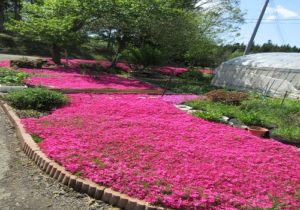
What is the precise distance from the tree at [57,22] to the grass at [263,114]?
39.8ft

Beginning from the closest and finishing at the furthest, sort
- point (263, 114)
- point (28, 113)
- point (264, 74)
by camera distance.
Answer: point (28, 113) < point (263, 114) < point (264, 74)

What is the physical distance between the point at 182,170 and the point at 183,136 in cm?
230

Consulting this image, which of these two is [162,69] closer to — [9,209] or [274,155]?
[274,155]

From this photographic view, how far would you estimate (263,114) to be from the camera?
41.0 feet

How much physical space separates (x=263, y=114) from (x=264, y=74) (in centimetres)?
907

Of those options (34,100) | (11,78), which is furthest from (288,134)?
(11,78)

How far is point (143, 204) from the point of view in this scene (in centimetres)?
503

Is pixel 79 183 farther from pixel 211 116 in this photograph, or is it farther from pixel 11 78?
pixel 11 78

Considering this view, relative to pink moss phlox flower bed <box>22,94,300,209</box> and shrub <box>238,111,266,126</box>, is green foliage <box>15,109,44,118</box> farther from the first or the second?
shrub <box>238,111,266,126</box>

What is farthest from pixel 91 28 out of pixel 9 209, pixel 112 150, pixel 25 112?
pixel 9 209

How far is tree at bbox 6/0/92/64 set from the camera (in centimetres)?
2230

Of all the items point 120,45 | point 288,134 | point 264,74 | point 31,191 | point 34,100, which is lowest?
point 31,191

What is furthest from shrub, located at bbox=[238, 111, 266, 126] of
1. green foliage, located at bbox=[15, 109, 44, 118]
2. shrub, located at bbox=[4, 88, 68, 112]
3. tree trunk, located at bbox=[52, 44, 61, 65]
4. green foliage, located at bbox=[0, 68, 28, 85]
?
tree trunk, located at bbox=[52, 44, 61, 65]

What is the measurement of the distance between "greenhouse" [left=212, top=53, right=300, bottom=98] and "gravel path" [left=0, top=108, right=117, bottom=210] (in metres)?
14.7
